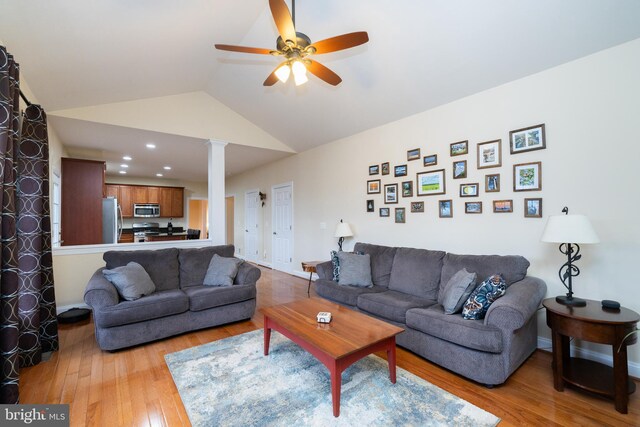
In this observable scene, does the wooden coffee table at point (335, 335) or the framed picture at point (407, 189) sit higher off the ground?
the framed picture at point (407, 189)

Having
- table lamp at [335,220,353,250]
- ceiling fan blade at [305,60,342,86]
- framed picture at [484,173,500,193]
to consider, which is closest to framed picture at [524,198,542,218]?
framed picture at [484,173,500,193]

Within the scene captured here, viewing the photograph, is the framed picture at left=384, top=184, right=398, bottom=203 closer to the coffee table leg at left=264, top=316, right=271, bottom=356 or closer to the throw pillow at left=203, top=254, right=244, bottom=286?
the throw pillow at left=203, top=254, right=244, bottom=286

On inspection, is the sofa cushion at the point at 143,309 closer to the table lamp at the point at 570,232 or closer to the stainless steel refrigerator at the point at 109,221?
the stainless steel refrigerator at the point at 109,221

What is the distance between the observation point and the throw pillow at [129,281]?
2.91 metres

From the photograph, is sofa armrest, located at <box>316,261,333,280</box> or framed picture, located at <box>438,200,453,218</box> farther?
sofa armrest, located at <box>316,261,333,280</box>

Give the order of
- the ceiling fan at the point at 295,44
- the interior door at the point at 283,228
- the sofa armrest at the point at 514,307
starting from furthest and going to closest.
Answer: the interior door at the point at 283,228 < the sofa armrest at the point at 514,307 < the ceiling fan at the point at 295,44

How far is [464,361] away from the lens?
88.1 inches

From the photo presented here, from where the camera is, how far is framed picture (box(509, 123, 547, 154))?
279 cm

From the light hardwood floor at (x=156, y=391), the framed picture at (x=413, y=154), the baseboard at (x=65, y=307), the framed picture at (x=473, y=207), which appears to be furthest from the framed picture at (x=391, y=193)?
the baseboard at (x=65, y=307)

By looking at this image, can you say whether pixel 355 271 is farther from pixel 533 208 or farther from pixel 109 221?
pixel 109 221

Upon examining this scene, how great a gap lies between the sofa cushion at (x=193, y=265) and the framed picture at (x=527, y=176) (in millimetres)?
3766

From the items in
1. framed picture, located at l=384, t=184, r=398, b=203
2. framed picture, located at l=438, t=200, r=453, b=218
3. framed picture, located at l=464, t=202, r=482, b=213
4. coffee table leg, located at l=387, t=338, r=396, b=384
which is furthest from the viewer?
framed picture, located at l=384, t=184, r=398, b=203

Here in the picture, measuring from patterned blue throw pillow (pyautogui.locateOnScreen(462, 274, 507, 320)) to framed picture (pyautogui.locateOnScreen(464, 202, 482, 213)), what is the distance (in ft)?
3.40

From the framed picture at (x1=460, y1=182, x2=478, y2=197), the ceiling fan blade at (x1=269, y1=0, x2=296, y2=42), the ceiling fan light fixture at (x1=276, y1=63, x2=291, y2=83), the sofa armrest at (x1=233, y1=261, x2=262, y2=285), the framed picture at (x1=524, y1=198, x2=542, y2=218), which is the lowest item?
the sofa armrest at (x1=233, y1=261, x2=262, y2=285)
